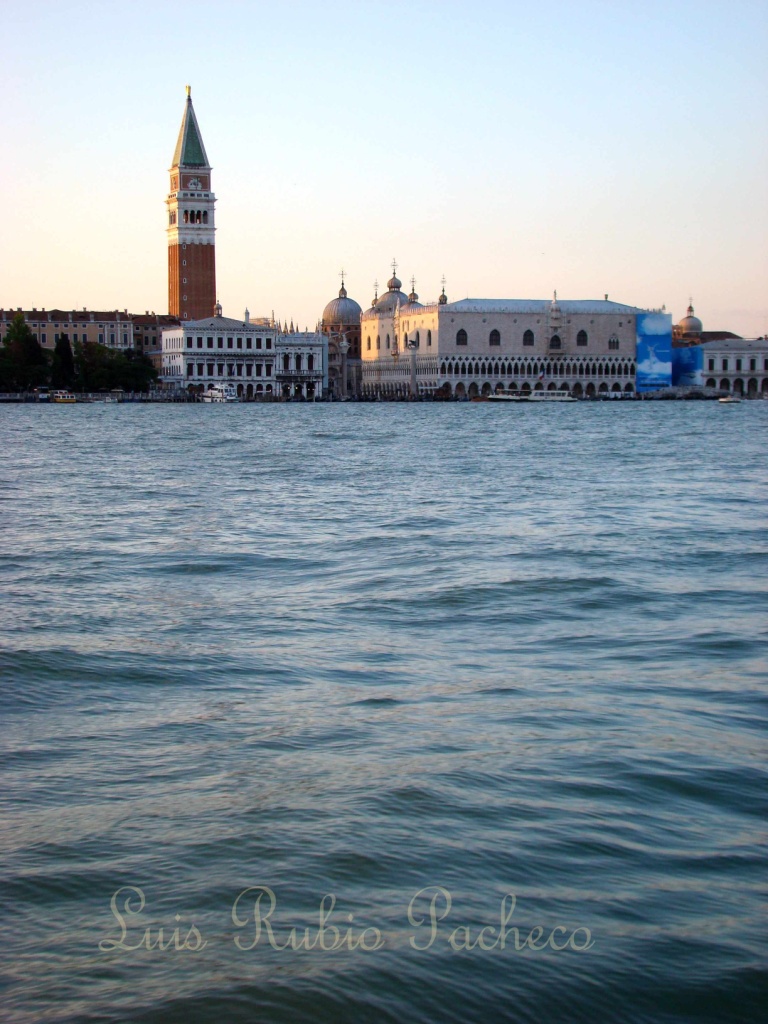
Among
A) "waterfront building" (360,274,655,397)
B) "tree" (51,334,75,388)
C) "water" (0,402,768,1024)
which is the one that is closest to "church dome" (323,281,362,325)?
"waterfront building" (360,274,655,397)

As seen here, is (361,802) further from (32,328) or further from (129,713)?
(32,328)

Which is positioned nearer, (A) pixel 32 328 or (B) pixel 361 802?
(B) pixel 361 802

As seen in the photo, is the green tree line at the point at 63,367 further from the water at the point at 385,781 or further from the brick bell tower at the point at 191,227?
the water at the point at 385,781

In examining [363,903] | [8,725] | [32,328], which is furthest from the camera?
[32,328]

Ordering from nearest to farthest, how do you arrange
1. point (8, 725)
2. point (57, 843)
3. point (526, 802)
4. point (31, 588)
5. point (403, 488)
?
point (57, 843) → point (526, 802) → point (8, 725) → point (31, 588) → point (403, 488)

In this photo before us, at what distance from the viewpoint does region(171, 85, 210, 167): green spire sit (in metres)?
95.2

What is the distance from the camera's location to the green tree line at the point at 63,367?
74500 mm

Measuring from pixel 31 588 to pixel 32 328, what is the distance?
8437 centimetres

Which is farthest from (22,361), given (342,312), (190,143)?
(342,312)

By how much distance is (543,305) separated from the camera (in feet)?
310

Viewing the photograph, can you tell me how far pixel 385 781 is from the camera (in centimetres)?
514

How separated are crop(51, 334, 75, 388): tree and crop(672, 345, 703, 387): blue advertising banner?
44.0 metres

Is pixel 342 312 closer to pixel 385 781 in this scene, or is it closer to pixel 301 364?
pixel 301 364

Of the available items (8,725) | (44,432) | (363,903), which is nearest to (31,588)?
(8,725)
